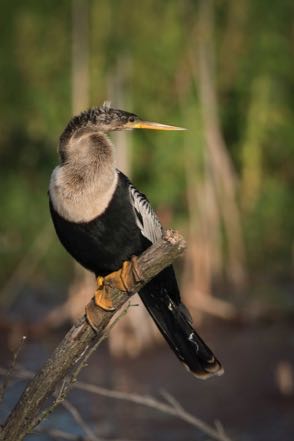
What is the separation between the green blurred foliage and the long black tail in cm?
574

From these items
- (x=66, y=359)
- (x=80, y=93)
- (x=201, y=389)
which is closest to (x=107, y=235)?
(x=66, y=359)

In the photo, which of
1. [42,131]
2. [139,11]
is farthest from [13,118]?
[139,11]

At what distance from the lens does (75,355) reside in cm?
376

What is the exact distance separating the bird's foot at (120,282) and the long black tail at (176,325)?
0.35 metres

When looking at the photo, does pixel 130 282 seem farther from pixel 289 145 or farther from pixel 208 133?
pixel 289 145

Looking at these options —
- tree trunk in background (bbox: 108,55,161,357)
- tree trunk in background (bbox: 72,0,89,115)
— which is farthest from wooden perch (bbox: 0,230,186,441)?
tree trunk in background (bbox: 72,0,89,115)

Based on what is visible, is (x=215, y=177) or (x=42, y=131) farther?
(x=42, y=131)

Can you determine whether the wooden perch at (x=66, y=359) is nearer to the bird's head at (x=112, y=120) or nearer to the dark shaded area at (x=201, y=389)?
the bird's head at (x=112, y=120)

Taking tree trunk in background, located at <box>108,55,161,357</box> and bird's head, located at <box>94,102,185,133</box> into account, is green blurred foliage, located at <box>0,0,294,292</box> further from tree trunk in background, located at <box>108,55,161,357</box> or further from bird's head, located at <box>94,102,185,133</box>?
bird's head, located at <box>94,102,185,133</box>

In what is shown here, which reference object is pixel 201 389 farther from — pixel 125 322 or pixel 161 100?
pixel 161 100

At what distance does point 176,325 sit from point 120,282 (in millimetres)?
639

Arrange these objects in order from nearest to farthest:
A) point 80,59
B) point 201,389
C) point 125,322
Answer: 1. point 201,389
2. point 125,322
3. point 80,59

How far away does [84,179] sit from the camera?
4.51 m

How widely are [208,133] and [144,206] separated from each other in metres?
6.10
